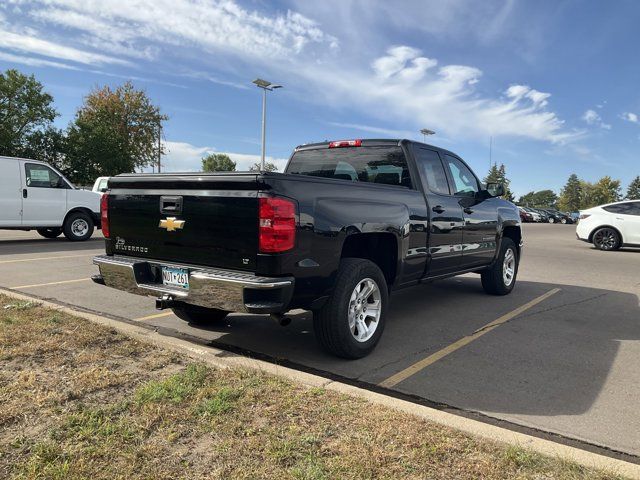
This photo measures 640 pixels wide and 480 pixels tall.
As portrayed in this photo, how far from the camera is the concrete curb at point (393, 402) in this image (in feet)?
8.30

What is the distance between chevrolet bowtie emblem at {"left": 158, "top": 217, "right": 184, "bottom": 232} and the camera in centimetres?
391

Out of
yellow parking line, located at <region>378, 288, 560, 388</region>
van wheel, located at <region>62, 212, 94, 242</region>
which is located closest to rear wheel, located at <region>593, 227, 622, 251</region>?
yellow parking line, located at <region>378, 288, 560, 388</region>

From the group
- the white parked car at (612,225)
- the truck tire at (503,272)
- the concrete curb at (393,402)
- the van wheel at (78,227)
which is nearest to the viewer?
the concrete curb at (393,402)

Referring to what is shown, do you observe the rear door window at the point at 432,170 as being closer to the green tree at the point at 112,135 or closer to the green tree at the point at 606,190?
the green tree at the point at 112,135

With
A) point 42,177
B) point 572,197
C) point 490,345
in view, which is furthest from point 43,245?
point 572,197

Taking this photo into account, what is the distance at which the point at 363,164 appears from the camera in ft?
17.7

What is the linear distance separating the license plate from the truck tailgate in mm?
103

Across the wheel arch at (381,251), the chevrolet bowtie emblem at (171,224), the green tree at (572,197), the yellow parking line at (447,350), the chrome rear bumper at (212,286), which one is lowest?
the yellow parking line at (447,350)

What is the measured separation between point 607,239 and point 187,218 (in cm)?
1566

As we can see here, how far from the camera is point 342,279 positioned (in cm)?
400

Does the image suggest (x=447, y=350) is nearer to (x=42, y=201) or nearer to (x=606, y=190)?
(x=42, y=201)

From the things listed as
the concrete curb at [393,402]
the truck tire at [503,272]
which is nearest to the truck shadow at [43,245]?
the concrete curb at [393,402]

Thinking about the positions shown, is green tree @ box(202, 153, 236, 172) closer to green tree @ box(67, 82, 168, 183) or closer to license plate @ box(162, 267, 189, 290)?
green tree @ box(67, 82, 168, 183)

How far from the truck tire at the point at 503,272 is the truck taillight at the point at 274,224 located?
4531 mm
